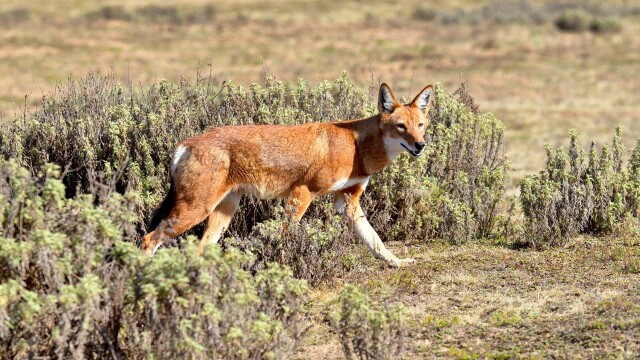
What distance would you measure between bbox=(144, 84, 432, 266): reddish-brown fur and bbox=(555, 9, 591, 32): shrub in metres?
29.6

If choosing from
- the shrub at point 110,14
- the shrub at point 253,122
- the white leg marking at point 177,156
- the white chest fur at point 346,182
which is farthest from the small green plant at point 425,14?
the white leg marking at point 177,156

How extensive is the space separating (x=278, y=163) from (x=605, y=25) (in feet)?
99.3

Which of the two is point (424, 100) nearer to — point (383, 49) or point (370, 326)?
point (370, 326)

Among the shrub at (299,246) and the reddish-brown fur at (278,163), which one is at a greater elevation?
the reddish-brown fur at (278,163)

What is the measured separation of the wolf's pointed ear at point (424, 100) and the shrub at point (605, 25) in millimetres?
28806

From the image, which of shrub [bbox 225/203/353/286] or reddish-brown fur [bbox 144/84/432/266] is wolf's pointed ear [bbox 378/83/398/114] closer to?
reddish-brown fur [bbox 144/84/432/266]

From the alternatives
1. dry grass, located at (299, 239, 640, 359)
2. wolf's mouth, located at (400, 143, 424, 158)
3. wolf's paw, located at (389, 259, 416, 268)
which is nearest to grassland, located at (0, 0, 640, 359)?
dry grass, located at (299, 239, 640, 359)

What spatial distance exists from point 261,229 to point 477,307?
6.25 feet

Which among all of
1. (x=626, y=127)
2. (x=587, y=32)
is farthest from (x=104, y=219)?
(x=587, y=32)

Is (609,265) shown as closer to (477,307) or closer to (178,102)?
(477,307)

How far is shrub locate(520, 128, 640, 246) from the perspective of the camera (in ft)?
33.5

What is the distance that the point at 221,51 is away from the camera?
108 feet

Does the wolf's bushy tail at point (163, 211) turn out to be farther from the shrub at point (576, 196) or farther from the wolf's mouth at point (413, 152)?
Answer: the shrub at point (576, 196)

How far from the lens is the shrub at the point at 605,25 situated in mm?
36344
